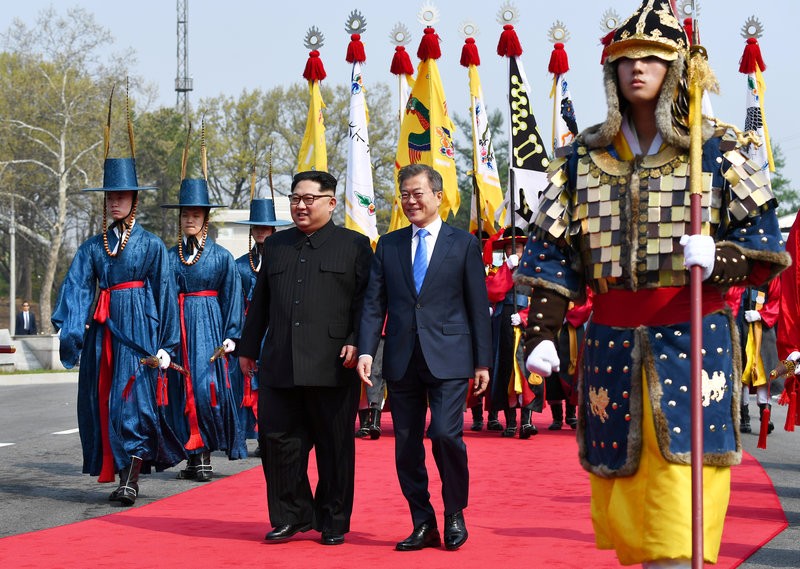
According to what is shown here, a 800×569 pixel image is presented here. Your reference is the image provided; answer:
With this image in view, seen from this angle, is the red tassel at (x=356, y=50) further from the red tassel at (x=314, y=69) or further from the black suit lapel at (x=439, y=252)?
the black suit lapel at (x=439, y=252)

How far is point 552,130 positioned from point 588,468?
10.5m

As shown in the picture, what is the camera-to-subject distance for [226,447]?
10.4 metres

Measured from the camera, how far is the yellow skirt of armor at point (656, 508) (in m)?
4.50

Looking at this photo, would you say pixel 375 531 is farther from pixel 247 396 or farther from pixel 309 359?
pixel 247 396

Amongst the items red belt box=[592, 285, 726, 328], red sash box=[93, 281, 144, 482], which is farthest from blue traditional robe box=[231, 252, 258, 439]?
red belt box=[592, 285, 726, 328]

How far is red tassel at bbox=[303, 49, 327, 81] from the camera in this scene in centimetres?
1552

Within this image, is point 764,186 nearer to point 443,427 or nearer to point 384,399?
point 443,427

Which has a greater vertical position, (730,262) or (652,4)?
(652,4)

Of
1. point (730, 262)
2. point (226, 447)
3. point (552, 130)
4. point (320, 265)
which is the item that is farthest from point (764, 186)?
point (552, 130)

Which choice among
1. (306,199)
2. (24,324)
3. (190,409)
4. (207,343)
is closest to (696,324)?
(306,199)

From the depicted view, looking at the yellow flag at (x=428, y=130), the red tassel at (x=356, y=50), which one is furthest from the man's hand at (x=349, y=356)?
the red tassel at (x=356, y=50)

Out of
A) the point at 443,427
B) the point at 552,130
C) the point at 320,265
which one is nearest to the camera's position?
the point at 443,427

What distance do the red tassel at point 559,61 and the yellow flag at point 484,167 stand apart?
892mm

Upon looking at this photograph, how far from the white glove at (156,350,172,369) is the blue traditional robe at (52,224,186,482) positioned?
0.12 feet
